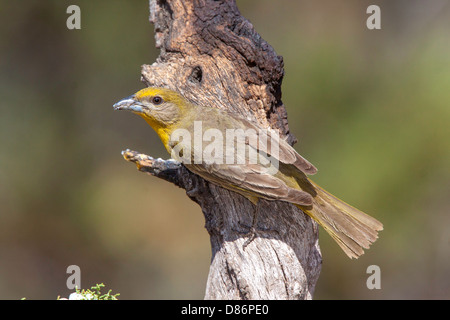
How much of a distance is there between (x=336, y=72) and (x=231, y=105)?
251 centimetres

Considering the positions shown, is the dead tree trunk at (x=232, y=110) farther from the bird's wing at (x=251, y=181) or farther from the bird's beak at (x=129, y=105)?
the bird's beak at (x=129, y=105)

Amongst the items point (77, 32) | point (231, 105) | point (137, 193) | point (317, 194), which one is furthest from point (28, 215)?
point (317, 194)

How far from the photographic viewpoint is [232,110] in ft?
14.8

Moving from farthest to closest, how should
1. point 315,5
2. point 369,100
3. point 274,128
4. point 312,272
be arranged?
point 315,5, point 369,100, point 274,128, point 312,272

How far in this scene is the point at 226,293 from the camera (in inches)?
144

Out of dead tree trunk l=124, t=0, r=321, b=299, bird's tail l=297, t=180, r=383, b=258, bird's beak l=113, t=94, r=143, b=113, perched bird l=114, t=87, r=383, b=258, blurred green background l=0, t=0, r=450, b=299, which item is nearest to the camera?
dead tree trunk l=124, t=0, r=321, b=299

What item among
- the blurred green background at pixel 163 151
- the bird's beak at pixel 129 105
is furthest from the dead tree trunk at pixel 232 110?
the blurred green background at pixel 163 151

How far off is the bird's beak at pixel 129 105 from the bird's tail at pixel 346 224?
1584mm

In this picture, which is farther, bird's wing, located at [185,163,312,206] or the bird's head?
the bird's head

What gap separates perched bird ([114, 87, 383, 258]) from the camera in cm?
388

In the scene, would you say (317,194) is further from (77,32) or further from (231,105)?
(77,32)

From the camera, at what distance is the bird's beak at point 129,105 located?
4.28 meters

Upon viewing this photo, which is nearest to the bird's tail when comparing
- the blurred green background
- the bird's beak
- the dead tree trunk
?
the dead tree trunk

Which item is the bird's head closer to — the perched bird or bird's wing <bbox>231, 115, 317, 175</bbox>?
the perched bird
